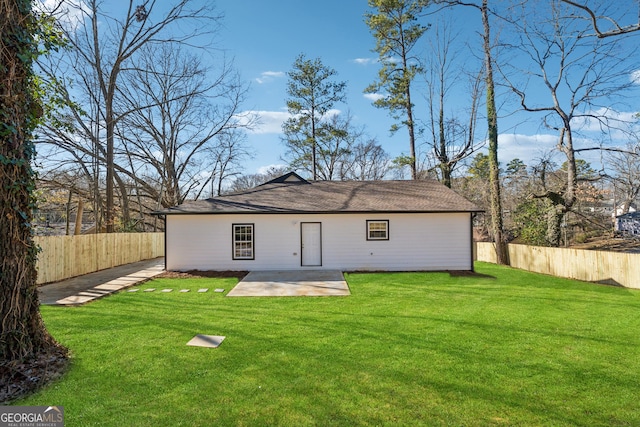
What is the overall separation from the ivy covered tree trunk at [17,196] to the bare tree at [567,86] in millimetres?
14641

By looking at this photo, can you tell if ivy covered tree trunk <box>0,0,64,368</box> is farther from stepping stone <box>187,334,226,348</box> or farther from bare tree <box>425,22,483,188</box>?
bare tree <box>425,22,483,188</box>

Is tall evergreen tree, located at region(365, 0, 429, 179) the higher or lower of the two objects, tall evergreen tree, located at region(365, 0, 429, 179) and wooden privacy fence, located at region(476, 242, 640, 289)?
the higher

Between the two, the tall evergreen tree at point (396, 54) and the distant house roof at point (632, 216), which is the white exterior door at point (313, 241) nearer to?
the tall evergreen tree at point (396, 54)

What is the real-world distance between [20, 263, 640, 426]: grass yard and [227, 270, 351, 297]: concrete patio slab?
95cm

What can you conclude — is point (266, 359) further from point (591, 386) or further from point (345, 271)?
point (345, 271)

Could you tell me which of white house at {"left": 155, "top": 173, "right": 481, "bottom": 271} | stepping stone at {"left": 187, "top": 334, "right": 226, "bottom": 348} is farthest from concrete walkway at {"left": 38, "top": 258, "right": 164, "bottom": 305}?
stepping stone at {"left": 187, "top": 334, "right": 226, "bottom": 348}

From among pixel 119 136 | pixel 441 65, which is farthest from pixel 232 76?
pixel 441 65

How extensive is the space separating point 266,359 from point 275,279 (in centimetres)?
609

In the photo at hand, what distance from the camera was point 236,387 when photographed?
343 centimetres

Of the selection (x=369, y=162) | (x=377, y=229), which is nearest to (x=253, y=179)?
(x=369, y=162)

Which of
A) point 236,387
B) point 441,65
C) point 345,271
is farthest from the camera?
point 441,65

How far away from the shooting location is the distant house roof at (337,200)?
11.8 metres

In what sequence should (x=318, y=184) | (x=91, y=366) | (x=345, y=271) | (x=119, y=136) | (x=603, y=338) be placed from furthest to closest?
(x=119, y=136) → (x=318, y=184) → (x=345, y=271) → (x=603, y=338) → (x=91, y=366)

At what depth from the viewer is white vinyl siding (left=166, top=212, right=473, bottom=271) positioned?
39.2ft
